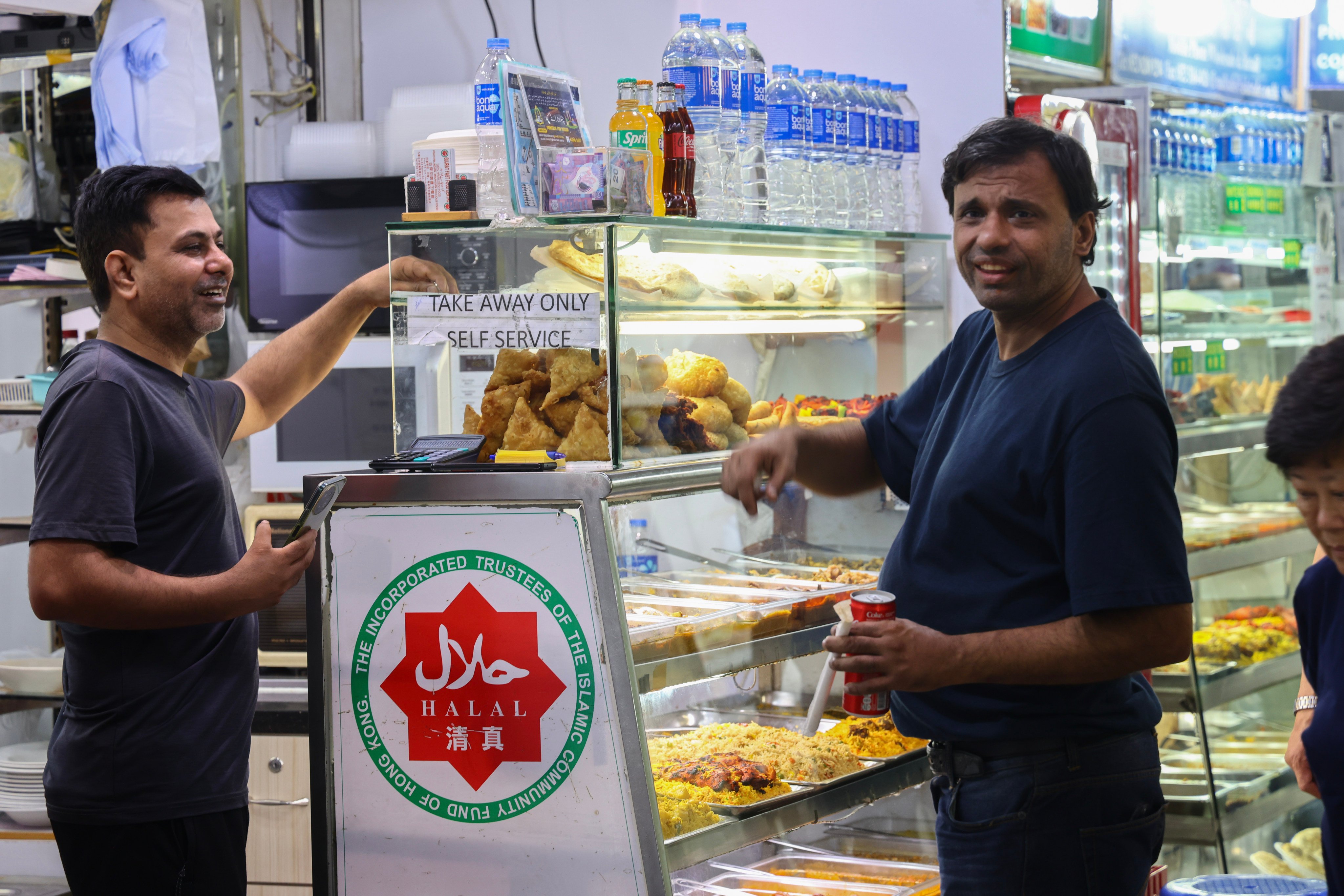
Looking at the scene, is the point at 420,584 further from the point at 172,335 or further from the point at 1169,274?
the point at 1169,274

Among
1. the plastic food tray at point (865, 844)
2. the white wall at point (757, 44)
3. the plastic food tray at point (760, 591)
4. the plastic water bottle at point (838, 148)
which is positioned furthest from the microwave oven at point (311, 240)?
the plastic food tray at point (865, 844)

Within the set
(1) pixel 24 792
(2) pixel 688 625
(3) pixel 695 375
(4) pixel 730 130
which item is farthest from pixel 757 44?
(1) pixel 24 792

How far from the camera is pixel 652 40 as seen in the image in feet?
15.8

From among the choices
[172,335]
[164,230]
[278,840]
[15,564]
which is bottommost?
[278,840]

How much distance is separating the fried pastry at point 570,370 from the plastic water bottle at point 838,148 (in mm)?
1201

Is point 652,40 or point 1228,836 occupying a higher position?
point 652,40

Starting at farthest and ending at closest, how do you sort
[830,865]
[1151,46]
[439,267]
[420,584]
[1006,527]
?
1. [1151,46]
2. [830,865]
3. [439,267]
4. [420,584]
5. [1006,527]

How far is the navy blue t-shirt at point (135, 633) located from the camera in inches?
97.9

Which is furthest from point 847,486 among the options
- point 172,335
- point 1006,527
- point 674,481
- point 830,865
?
point 172,335

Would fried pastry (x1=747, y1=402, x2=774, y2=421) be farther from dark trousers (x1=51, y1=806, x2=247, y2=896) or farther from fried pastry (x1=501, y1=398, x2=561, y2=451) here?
dark trousers (x1=51, y1=806, x2=247, y2=896)

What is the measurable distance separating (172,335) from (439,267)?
0.56 m

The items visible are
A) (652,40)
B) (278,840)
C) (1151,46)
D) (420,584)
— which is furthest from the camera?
(1151,46)

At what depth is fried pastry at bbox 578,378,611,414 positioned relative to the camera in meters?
2.78

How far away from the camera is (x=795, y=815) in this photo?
310 cm
